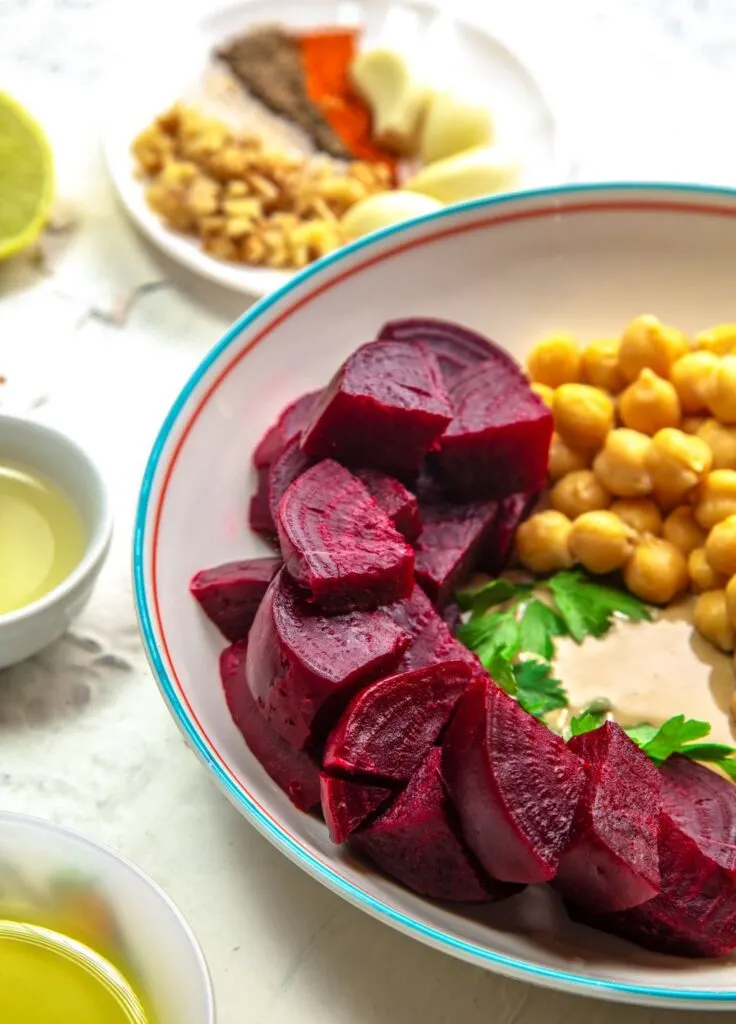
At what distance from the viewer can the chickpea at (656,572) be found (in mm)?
1991

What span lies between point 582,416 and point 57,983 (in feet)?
4.42

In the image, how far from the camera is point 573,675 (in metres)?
1.90

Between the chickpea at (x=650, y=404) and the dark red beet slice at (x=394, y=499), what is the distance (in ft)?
1.75

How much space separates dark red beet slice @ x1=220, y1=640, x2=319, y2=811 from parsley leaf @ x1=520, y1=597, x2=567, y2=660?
48cm

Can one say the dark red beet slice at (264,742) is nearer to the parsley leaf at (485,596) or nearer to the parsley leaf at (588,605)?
the parsley leaf at (485,596)

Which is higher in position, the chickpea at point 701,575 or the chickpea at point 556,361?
the chickpea at point 556,361

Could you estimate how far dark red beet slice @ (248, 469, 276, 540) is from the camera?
1953 mm

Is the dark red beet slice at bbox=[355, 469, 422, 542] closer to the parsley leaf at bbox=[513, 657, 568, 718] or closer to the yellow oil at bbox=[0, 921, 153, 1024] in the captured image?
the parsley leaf at bbox=[513, 657, 568, 718]

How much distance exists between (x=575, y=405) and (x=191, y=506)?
76 cm

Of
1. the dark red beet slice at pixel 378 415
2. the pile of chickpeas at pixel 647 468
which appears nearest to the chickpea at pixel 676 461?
the pile of chickpeas at pixel 647 468

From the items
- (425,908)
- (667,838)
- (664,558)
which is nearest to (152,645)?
(425,908)

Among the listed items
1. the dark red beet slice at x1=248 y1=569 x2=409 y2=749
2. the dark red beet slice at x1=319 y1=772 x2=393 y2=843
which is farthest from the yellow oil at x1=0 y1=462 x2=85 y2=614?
the dark red beet slice at x1=319 y1=772 x2=393 y2=843

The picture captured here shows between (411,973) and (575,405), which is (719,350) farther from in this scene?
(411,973)

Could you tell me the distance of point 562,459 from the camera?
7.06 ft
